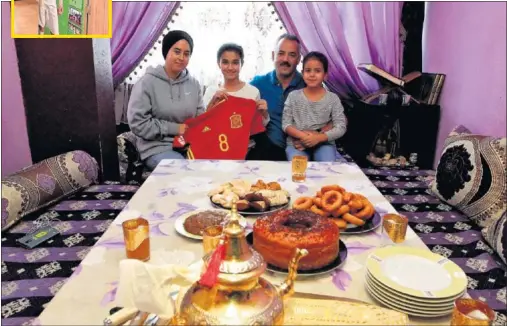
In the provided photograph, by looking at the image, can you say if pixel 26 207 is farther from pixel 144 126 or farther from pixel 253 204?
pixel 253 204

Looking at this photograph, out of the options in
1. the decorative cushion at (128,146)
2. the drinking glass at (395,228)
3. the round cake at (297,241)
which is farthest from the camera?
the decorative cushion at (128,146)

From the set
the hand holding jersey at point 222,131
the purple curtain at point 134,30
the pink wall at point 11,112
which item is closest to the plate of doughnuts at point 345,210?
the hand holding jersey at point 222,131

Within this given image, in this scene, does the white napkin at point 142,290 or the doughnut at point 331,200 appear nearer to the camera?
the white napkin at point 142,290

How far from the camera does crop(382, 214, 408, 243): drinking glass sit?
115 centimetres

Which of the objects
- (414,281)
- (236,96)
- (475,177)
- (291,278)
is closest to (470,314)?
(414,281)

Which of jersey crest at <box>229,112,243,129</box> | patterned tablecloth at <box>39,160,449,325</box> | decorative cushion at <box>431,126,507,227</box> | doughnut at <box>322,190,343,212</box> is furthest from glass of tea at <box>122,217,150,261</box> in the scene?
jersey crest at <box>229,112,243,129</box>

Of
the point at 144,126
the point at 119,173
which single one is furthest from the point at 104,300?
the point at 119,173

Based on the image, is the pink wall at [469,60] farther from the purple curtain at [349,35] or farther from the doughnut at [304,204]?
the doughnut at [304,204]

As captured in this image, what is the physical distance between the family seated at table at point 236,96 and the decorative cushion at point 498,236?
1025 millimetres

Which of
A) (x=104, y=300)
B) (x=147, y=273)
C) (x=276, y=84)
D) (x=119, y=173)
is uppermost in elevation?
(x=276, y=84)

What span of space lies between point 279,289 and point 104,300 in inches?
14.9

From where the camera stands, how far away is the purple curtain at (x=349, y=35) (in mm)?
3174

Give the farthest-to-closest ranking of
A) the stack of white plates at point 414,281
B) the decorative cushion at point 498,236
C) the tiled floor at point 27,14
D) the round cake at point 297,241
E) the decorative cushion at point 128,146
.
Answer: the decorative cushion at point 128,146 < the tiled floor at point 27,14 < the decorative cushion at point 498,236 < the round cake at point 297,241 < the stack of white plates at point 414,281

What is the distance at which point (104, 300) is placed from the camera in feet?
2.90
